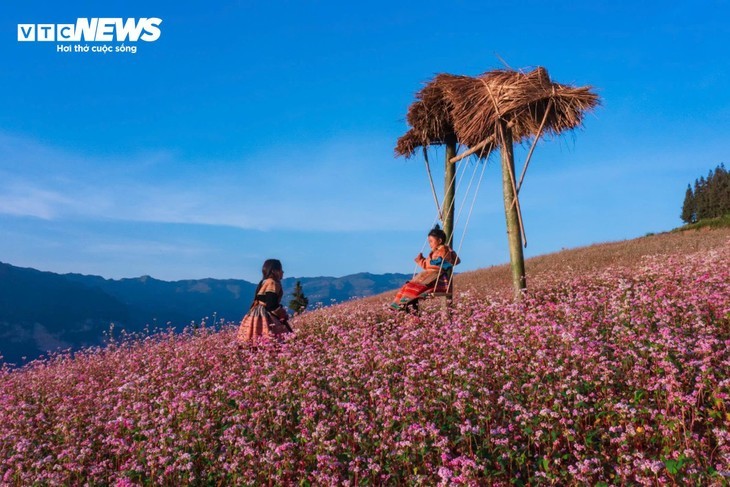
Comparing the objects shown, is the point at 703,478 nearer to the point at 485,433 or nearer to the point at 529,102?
the point at 485,433

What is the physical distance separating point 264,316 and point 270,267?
0.92 m

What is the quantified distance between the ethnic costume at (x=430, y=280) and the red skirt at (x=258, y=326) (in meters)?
2.36

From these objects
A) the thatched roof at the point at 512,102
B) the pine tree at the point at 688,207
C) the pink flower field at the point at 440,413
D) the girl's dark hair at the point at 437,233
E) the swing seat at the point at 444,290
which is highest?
the pine tree at the point at 688,207

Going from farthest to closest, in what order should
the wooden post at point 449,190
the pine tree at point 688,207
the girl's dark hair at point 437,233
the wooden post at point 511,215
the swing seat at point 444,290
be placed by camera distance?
the pine tree at point 688,207 → the wooden post at point 449,190 → the girl's dark hair at point 437,233 → the wooden post at point 511,215 → the swing seat at point 444,290

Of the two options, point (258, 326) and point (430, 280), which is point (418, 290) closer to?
point (430, 280)

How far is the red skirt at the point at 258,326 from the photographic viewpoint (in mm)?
10234

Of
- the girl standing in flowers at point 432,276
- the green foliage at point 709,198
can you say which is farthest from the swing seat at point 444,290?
the green foliage at point 709,198

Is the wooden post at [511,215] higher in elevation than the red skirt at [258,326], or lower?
higher

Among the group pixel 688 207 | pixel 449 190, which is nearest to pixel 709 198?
pixel 688 207

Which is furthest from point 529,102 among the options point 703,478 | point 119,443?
point 119,443

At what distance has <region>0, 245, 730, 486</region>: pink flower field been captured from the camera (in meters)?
4.71

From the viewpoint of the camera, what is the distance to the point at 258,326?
1034cm

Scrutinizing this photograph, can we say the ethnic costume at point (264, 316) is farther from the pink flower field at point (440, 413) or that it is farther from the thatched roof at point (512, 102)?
the thatched roof at point (512, 102)

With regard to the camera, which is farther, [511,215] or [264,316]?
[511,215]
